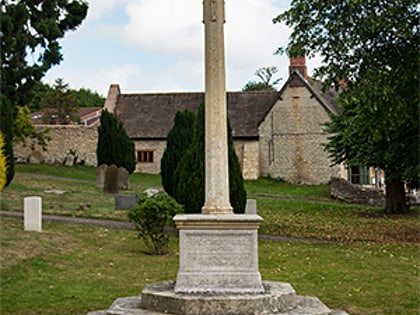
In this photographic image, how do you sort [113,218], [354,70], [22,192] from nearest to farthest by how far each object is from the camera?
[354,70] → [113,218] → [22,192]

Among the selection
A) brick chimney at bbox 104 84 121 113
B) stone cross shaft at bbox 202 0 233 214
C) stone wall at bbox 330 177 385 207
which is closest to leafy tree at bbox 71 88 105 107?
brick chimney at bbox 104 84 121 113

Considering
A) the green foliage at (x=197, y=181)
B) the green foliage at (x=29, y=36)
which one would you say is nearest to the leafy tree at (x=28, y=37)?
the green foliage at (x=29, y=36)

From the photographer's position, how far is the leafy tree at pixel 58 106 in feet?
183

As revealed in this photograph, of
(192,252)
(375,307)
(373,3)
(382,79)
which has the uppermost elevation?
(373,3)

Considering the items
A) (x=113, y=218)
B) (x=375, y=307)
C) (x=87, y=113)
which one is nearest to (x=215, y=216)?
(x=375, y=307)

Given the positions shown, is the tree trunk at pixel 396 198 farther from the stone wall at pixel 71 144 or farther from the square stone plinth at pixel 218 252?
the stone wall at pixel 71 144

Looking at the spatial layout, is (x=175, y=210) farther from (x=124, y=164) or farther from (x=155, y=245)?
(x=124, y=164)

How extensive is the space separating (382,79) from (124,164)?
69.1 ft

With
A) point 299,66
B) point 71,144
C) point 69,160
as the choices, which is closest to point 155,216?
point 69,160

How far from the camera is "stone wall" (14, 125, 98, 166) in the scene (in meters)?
42.4

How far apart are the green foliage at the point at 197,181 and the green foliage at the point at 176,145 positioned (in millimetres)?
6477

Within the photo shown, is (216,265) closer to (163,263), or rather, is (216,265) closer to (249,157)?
(163,263)

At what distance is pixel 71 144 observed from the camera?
42.7 meters

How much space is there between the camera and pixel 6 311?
8.45 m
